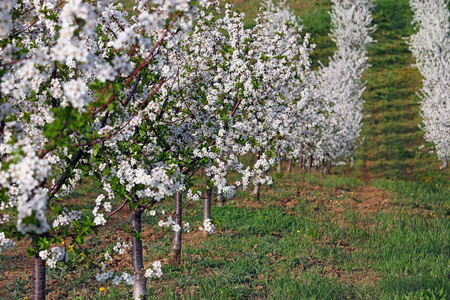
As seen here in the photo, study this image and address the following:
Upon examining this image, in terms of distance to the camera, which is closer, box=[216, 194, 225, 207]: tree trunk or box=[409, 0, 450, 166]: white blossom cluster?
box=[216, 194, 225, 207]: tree trunk

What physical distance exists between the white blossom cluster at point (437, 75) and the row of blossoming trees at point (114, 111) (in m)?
12.2

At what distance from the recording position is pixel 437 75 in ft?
59.1

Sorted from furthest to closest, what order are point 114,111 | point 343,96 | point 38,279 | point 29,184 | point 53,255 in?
point 343,96
point 38,279
point 114,111
point 53,255
point 29,184

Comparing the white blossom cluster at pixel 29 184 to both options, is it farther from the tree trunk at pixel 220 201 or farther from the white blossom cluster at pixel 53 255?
the tree trunk at pixel 220 201

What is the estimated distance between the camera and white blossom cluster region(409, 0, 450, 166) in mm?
16703

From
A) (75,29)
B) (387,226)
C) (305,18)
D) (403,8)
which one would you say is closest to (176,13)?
(75,29)

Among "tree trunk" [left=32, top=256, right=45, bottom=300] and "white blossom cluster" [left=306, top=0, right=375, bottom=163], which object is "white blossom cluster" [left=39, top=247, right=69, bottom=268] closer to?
"tree trunk" [left=32, top=256, right=45, bottom=300]

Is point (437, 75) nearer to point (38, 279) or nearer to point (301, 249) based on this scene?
point (301, 249)

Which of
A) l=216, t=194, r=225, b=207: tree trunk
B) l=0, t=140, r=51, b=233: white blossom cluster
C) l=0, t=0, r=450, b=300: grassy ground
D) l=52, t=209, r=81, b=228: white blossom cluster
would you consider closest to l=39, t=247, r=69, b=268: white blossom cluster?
l=52, t=209, r=81, b=228: white blossom cluster

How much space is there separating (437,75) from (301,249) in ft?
52.7

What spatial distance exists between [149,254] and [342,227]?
4.88 metres

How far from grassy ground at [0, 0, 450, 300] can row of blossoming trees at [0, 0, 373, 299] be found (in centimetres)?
80

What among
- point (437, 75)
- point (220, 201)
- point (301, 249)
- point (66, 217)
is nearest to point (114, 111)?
point (66, 217)

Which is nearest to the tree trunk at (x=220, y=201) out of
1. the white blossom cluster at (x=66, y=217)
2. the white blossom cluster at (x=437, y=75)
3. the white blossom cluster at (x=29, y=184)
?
the white blossom cluster at (x=66, y=217)
